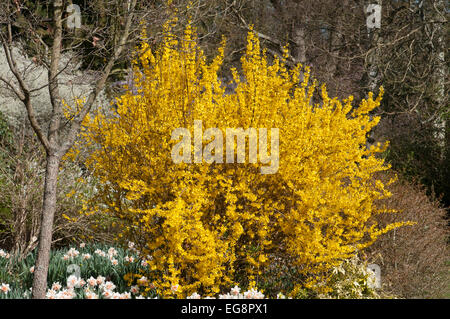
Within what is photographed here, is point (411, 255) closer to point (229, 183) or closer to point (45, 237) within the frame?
point (229, 183)

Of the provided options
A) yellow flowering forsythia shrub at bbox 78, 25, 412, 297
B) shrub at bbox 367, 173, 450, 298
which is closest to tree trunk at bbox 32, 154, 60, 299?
yellow flowering forsythia shrub at bbox 78, 25, 412, 297

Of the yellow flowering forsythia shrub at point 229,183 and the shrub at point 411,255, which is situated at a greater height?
the yellow flowering forsythia shrub at point 229,183

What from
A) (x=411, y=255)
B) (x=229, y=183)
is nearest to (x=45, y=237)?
(x=229, y=183)

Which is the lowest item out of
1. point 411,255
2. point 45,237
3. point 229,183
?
point 411,255

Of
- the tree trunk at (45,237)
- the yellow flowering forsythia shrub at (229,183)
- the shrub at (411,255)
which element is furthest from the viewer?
the shrub at (411,255)

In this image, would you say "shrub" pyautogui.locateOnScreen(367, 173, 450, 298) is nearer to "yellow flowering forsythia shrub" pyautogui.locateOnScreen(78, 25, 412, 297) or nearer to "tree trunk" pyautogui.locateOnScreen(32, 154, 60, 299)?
"yellow flowering forsythia shrub" pyautogui.locateOnScreen(78, 25, 412, 297)

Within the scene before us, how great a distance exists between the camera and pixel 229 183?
3.61m

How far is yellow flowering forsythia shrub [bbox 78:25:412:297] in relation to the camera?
3.45 meters

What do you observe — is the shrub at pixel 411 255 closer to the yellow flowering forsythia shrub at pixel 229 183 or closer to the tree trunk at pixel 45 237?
the yellow flowering forsythia shrub at pixel 229 183

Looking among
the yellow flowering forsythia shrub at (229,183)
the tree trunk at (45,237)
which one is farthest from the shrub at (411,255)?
the tree trunk at (45,237)

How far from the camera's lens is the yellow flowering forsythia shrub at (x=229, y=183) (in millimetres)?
3445

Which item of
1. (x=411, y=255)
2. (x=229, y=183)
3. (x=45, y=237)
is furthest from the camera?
(x=411, y=255)
